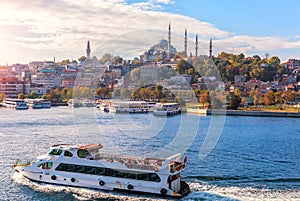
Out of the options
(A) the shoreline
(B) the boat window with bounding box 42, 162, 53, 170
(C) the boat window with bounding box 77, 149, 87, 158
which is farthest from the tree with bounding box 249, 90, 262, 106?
(B) the boat window with bounding box 42, 162, 53, 170

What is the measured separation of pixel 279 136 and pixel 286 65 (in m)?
43.6

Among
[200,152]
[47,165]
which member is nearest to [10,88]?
[200,152]

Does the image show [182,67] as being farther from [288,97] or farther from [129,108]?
[129,108]

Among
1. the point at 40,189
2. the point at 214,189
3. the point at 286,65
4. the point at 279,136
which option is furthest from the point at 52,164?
the point at 286,65

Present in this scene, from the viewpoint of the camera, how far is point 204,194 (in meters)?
8.14

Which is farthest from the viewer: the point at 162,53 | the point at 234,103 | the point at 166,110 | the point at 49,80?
the point at 162,53

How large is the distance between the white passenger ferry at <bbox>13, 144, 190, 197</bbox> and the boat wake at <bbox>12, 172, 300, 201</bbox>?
139 mm

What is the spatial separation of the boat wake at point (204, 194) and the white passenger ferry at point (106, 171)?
139 millimetres

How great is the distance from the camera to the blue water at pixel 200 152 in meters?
8.31

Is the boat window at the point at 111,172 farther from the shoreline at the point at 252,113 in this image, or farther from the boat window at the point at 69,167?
the shoreline at the point at 252,113

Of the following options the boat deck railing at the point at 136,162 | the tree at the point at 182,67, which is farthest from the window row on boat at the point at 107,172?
the tree at the point at 182,67

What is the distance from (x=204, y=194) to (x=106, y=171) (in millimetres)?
2089

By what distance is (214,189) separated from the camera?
8.44 metres

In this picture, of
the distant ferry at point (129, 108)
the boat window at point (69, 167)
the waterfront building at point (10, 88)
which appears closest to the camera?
the boat window at point (69, 167)
